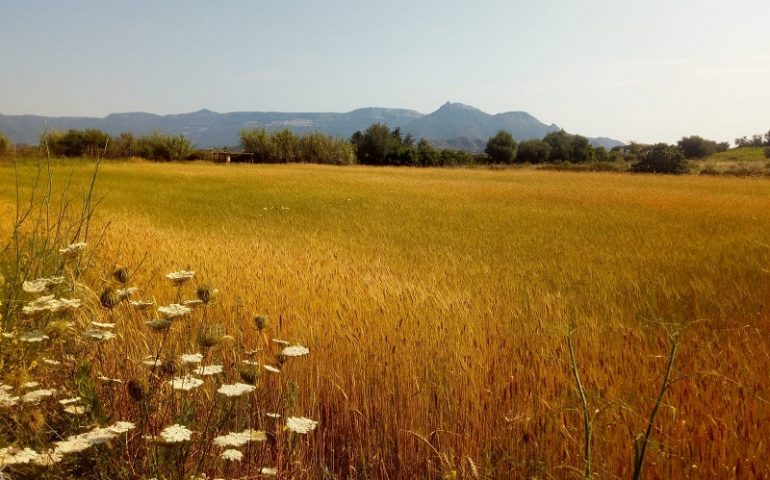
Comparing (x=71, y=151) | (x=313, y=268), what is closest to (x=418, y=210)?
(x=313, y=268)

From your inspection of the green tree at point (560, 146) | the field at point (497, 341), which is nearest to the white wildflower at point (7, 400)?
the field at point (497, 341)

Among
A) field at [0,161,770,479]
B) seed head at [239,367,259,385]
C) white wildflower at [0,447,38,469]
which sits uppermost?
seed head at [239,367,259,385]

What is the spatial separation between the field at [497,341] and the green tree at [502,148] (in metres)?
81.7

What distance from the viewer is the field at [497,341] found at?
2121 millimetres

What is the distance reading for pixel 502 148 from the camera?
8712 centimetres

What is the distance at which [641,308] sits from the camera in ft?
12.7

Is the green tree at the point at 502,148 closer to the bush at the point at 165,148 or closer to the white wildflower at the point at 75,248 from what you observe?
the bush at the point at 165,148

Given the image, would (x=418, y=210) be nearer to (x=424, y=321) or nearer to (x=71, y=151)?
(x=424, y=321)

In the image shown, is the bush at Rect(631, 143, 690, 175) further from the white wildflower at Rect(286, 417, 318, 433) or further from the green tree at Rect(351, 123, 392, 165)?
the white wildflower at Rect(286, 417, 318, 433)

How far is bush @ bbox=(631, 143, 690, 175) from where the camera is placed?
40.7m

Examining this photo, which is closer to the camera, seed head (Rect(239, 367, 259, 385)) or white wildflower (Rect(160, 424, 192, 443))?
white wildflower (Rect(160, 424, 192, 443))

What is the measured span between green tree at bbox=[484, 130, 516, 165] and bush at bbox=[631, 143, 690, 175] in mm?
42641

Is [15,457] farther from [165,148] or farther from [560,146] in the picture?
[560,146]

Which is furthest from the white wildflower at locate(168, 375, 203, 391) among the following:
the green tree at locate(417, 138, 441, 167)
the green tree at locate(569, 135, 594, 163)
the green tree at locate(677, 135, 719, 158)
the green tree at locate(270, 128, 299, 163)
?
the green tree at locate(569, 135, 594, 163)
